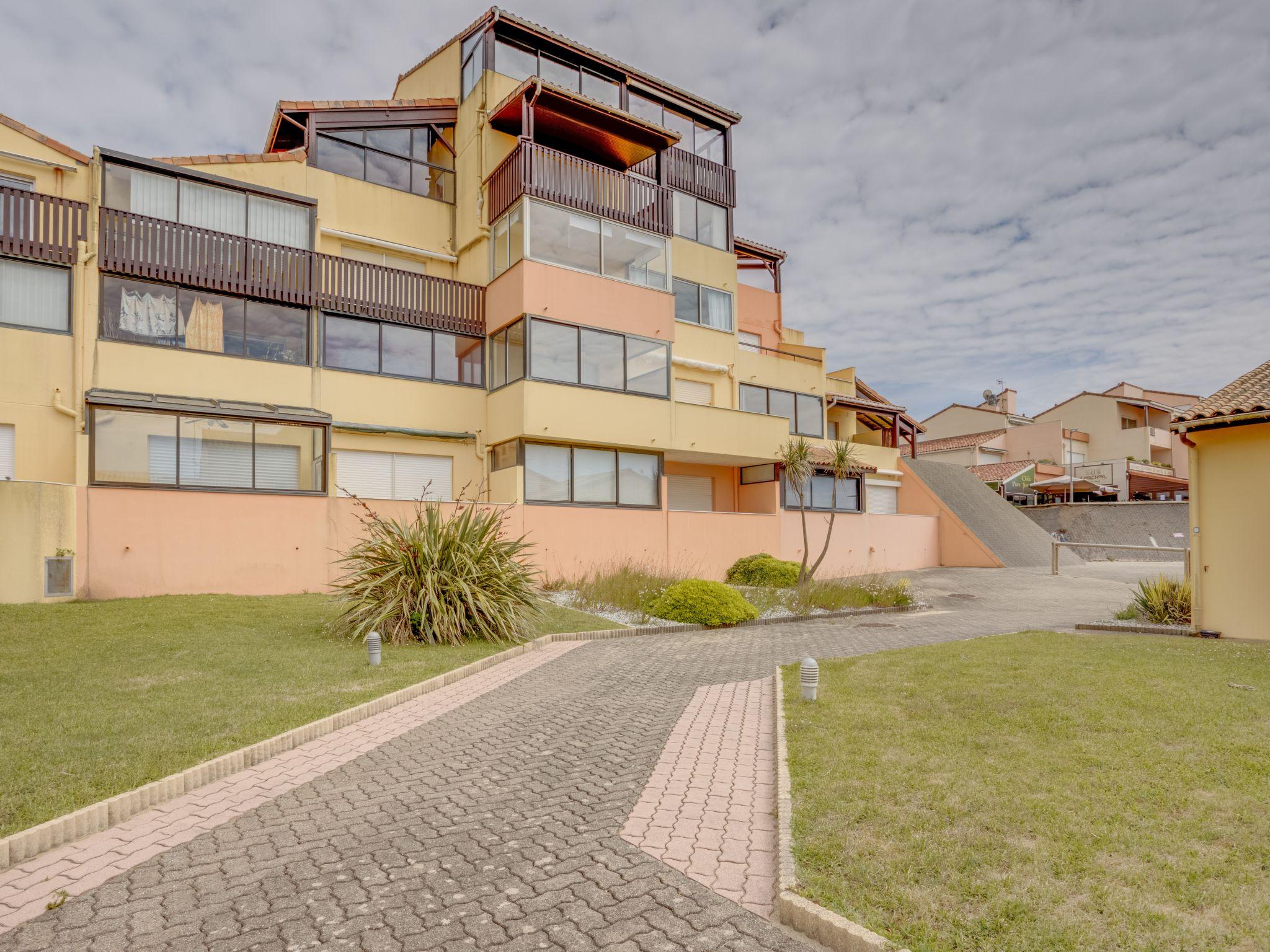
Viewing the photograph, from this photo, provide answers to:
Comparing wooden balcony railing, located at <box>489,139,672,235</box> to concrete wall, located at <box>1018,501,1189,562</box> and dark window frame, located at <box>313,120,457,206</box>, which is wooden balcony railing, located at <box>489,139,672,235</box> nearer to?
dark window frame, located at <box>313,120,457,206</box>

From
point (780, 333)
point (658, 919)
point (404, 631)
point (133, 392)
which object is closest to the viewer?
point (658, 919)

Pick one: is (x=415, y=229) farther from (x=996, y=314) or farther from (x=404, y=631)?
(x=996, y=314)

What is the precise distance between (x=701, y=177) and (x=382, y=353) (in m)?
13.6

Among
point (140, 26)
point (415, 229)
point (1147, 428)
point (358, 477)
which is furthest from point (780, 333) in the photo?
point (1147, 428)

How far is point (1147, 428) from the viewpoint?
1941 inches

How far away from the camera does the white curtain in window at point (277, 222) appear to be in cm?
1869

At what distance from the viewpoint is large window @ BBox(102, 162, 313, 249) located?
1703 cm

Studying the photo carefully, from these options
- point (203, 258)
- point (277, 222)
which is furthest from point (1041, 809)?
point (277, 222)

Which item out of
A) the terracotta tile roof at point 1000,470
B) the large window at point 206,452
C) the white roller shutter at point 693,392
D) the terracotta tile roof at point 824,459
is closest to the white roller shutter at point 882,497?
the terracotta tile roof at point 824,459

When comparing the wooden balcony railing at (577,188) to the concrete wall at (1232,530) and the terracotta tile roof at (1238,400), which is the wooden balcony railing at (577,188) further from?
the concrete wall at (1232,530)

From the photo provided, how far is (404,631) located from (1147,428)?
53.1m

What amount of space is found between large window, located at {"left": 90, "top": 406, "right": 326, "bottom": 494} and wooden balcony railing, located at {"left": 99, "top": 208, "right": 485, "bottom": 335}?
3476 mm

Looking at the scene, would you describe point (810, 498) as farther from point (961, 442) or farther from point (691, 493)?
point (961, 442)

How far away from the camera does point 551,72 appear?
76.7ft
